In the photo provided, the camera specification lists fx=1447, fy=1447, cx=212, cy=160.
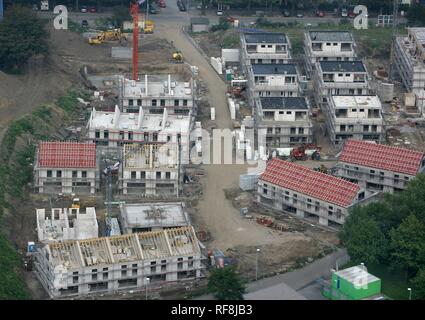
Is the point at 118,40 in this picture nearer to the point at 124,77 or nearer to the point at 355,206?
the point at 124,77

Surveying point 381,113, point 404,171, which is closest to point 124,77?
point 381,113

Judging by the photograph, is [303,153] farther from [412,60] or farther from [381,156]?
[412,60]

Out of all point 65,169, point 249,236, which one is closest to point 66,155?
point 65,169

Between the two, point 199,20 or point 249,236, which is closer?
point 249,236

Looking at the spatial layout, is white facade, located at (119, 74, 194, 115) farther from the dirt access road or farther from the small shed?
the small shed

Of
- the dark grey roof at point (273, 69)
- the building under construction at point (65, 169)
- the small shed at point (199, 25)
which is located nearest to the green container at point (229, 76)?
the dark grey roof at point (273, 69)

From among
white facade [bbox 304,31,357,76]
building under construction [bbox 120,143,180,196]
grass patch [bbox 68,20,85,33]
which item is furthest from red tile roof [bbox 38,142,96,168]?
grass patch [bbox 68,20,85,33]
